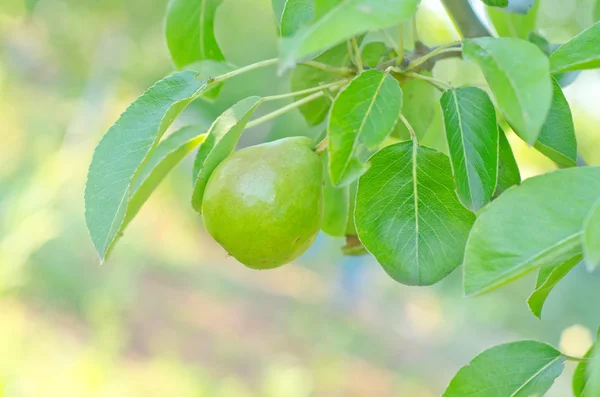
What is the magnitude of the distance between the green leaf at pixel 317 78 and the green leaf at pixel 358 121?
0.70 ft

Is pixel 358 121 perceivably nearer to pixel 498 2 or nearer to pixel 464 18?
pixel 498 2

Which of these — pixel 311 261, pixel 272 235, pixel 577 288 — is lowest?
pixel 311 261

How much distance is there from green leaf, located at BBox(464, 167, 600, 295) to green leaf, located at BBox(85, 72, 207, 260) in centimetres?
26

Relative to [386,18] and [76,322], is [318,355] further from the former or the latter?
[386,18]

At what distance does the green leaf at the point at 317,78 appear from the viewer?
0.68 metres

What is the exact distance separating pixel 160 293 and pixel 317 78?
4787mm

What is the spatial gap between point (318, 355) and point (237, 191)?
411cm

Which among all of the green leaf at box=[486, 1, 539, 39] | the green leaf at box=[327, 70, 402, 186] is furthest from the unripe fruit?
the green leaf at box=[486, 1, 539, 39]

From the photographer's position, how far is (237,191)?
52 centimetres

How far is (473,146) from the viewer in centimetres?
45

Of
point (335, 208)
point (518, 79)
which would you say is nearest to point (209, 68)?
point (335, 208)

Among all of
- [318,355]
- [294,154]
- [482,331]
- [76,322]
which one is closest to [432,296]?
[482,331]

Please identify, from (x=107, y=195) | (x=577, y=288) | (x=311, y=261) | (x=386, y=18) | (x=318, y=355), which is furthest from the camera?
(x=311, y=261)

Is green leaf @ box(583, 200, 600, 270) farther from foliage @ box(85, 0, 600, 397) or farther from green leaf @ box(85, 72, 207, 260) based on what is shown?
green leaf @ box(85, 72, 207, 260)
